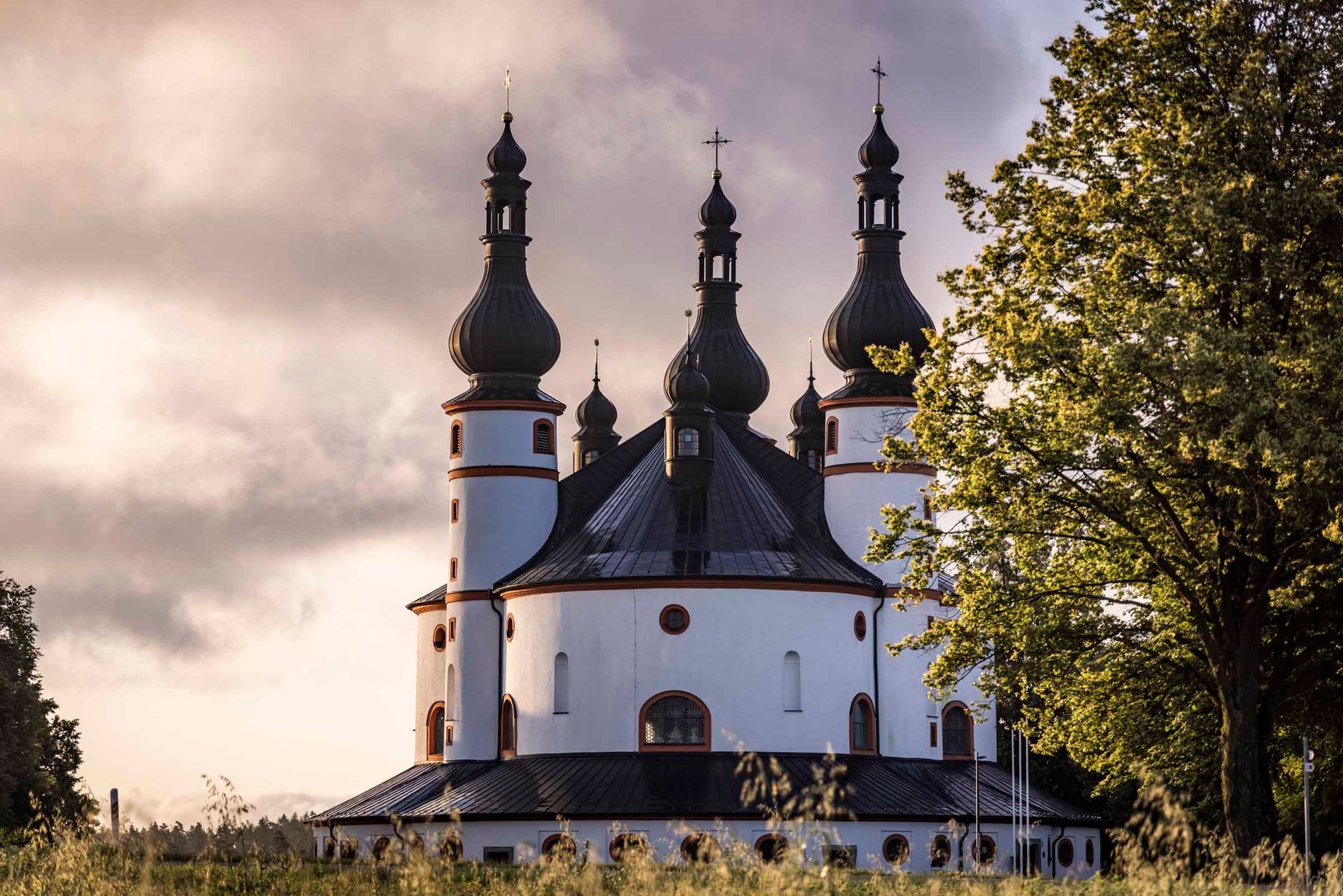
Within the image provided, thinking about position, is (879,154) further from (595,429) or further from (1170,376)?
(1170,376)

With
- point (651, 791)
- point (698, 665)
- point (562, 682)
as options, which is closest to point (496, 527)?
point (562, 682)

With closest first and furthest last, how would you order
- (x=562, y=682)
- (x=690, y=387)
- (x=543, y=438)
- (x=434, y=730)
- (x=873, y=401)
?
(x=562, y=682) < (x=690, y=387) < (x=873, y=401) < (x=543, y=438) < (x=434, y=730)

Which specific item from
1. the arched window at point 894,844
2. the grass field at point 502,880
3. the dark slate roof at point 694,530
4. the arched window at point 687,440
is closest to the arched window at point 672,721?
the dark slate roof at point 694,530

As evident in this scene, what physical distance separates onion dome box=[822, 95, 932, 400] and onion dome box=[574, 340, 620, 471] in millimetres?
14924

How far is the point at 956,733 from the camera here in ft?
176

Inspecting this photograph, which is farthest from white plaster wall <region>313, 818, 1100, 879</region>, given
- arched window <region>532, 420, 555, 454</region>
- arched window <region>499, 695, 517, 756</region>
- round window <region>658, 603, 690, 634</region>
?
arched window <region>532, 420, 555, 454</region>

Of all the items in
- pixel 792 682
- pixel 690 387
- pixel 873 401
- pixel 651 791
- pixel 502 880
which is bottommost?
pixel 502 880

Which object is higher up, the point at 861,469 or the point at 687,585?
the point at 861,469

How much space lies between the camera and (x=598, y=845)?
44.8 meters

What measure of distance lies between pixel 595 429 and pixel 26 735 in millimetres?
23818

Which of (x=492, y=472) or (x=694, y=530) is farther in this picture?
(x=492, y=472)

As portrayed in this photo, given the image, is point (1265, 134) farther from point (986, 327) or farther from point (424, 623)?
point (424, 623)

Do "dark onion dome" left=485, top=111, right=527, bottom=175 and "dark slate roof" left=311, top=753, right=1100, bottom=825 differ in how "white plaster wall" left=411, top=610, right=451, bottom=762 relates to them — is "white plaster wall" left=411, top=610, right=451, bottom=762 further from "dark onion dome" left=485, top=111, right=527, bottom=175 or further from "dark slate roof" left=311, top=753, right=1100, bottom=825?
"dark onion dome" left=485, top=111, right=527, bottom=175

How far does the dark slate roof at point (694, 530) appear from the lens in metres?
49.3
